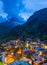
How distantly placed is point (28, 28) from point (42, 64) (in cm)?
12401

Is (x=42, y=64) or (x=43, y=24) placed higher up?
(x=43, y=24)

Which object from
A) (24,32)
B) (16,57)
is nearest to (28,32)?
(24,32)

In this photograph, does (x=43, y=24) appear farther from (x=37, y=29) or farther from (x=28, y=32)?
(x=28, y=32)

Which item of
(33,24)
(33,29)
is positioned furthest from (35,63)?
(33,24)

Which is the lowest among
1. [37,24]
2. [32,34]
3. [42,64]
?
[42,64]

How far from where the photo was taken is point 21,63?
137 feet

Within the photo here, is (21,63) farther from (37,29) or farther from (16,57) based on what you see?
(37,29)

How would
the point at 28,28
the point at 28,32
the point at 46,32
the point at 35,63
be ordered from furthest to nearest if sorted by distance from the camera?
the point at 28,28, the point at 28,32, the point at 46,32, the point at 35,63

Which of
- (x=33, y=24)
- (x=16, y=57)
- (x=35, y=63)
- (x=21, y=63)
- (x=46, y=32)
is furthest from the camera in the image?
(x=33, y=24)

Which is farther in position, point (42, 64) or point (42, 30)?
point (42, 30)

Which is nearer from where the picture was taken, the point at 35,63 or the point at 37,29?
the point at 35,63

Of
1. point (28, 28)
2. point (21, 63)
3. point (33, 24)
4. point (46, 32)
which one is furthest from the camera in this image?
point (33, 24)

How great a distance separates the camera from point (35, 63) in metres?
45.9

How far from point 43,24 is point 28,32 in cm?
1791
